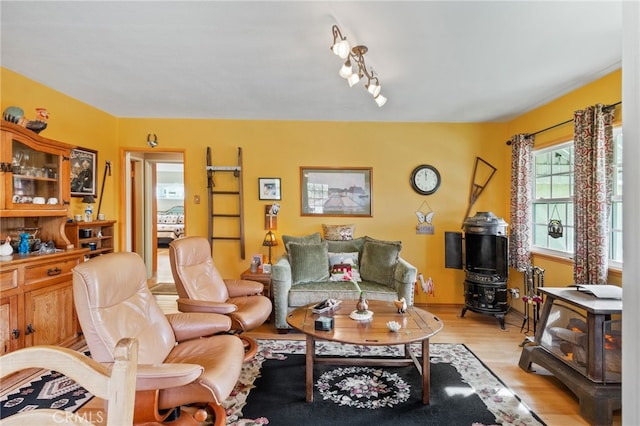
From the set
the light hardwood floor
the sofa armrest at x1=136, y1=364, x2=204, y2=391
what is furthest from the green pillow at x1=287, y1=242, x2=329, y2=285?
the sofa armrest at x1=136, y1=364, x2=204, y2=391

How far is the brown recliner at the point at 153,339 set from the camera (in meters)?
1.52

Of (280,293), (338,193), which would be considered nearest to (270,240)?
(280,293)

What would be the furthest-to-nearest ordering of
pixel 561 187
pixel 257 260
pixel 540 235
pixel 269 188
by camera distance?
pixel 269 188 → pixel 257 260 → pixel 540 235 → pixel 561 187

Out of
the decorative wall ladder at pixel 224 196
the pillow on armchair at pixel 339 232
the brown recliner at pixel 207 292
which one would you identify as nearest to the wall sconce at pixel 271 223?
the decorative wall ladder at pixel 224 196

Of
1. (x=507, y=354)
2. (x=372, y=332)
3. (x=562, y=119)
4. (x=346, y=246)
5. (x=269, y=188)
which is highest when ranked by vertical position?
(x=562, y=119)

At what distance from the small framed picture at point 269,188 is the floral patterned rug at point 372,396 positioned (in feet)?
7.09

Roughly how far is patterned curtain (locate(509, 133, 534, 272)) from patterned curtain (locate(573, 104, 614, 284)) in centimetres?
84

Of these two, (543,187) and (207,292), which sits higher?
(543,187)

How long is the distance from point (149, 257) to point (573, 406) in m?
6.18

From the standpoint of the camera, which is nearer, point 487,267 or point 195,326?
point 195,326

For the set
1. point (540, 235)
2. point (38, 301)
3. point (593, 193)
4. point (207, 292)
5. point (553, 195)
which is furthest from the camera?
point (540, 235)

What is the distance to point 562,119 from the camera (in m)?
3.33

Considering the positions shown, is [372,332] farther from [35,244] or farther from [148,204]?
[148,204]

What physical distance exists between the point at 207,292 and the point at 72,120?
8.55 ft
